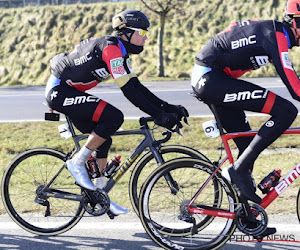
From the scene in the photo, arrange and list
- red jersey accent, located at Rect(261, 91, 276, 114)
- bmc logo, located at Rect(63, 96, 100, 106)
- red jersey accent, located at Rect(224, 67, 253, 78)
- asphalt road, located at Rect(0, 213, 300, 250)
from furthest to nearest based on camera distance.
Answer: bmc logo, located at Rect(63, 96, 100, 106)
asphalt road, located at Rect(0, 213, 300, 250)
red jersey accent, located at Rect(224, 67, 253, 78)
red jersey accent, located at Rect(261, 91, 276, 114)

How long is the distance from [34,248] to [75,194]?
589 millimetres

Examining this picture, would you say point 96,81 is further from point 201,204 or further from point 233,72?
point 201,204

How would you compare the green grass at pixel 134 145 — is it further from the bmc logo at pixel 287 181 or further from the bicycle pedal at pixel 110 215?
the bmc logo at pixel 287 181

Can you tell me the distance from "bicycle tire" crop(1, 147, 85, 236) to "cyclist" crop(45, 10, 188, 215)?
0.27 metres

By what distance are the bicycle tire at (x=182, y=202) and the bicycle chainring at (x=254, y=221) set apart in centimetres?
6

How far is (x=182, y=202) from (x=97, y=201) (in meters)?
0.77

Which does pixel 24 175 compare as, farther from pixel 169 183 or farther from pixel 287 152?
pixel 287 152

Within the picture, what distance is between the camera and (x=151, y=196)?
13.8 ft

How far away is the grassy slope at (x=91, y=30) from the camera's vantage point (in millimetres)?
25312

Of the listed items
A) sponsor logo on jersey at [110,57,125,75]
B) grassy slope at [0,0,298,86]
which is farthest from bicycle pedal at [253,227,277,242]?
grassy slope at [0,0,298,86]

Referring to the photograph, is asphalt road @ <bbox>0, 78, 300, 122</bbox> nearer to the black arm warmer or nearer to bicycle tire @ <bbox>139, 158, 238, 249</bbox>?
bicycle tire @ <bbox>139, 158, 238, 249</bbox>

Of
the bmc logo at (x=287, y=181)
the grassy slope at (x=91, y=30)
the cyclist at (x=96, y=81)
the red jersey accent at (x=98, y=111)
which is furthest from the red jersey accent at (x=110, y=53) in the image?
the grassy slope at (x=91, y=30)

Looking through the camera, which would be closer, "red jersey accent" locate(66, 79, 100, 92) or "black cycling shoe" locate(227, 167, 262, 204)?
"black cycling shoe" locate(227, 167, 262, 204)

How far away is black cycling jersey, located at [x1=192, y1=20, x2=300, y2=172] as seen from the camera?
379 centimetres
